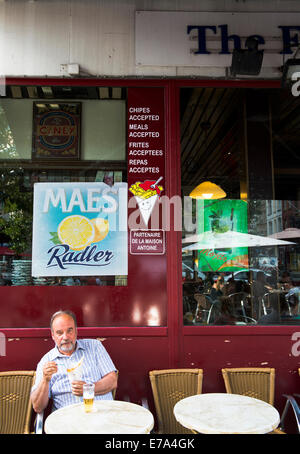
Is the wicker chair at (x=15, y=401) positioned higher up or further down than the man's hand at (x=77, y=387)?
further down


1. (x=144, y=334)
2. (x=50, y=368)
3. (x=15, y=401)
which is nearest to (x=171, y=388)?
(x=144, y=334)

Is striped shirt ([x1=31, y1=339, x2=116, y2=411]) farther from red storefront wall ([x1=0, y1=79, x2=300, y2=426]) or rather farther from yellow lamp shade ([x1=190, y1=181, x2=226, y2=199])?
yellow lamp shade ([x1=190, y1=181, x2=226, y2=199])

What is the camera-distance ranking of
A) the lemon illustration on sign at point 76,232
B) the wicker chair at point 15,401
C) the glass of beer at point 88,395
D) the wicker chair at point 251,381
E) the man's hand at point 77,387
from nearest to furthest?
the glass of beer at point 88,395 → the man's hand at point 77,387 → the wicker chair at point 15,401 → the wicker chair at point 251,381 → the lemon illustration on sign at point 76,232

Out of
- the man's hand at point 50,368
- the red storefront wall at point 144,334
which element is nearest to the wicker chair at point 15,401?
the red storefront wall at point 144,334

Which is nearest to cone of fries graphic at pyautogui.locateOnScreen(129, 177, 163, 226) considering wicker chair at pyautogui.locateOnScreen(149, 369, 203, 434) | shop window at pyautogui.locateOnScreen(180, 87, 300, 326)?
shop window at pyautogui.locateOnScreen(180, 87, 300, 326)

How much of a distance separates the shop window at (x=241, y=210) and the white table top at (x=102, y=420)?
1187 mm

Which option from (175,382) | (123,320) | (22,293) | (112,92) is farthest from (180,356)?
(112,92)

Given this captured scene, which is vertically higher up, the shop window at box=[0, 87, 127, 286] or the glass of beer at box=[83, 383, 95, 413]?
the shop window at box=[0, 87, 127, 286]

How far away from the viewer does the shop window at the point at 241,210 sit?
12.3 ft

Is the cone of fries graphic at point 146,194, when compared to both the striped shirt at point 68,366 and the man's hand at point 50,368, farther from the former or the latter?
the man's hand at point 50,368

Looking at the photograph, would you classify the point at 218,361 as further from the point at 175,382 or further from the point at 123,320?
the point at 123,320

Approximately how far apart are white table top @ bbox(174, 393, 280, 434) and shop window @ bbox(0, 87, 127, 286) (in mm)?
2014

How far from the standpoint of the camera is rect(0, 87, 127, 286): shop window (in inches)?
148
